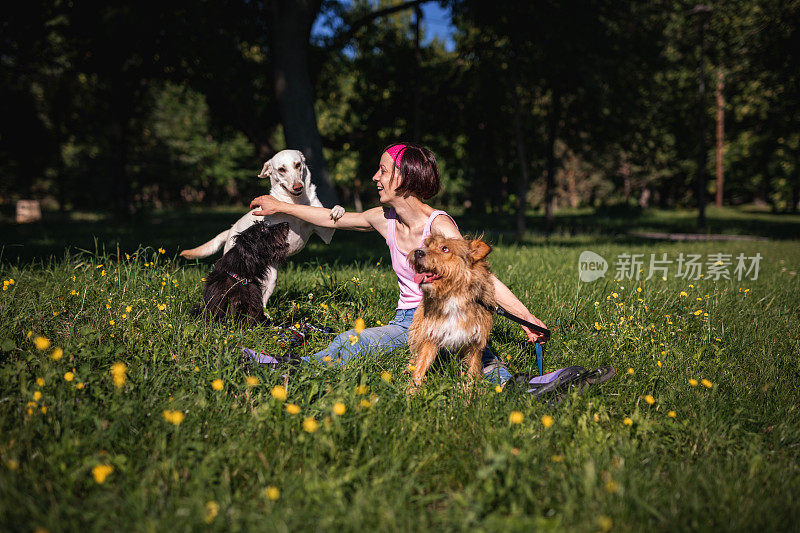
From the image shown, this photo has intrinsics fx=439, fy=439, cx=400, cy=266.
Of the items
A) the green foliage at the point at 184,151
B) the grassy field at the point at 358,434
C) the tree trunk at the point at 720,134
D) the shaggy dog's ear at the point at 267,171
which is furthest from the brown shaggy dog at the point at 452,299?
the green foliage at the point at 184,151

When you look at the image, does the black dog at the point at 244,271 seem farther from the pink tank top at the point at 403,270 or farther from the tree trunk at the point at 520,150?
the tree trunk at the point at 520,150

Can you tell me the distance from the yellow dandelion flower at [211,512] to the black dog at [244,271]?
1.94 metres

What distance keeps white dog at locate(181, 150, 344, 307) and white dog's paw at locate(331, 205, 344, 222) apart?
1.06 ft

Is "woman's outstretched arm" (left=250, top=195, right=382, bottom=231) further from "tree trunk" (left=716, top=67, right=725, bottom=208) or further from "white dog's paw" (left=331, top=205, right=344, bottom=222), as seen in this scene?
"tree trunk" (left=716, top=67, right=725, bottom=208)

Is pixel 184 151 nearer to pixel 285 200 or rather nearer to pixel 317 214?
pixel 285 200

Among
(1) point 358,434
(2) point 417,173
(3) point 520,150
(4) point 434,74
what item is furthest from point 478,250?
(4) point 434,74

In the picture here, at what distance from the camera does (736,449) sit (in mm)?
2570

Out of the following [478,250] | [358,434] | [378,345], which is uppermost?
[478,250]

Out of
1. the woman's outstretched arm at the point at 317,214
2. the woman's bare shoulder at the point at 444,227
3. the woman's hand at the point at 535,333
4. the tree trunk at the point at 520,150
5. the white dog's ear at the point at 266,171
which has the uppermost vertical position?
the tree trunk at the point at 520,150

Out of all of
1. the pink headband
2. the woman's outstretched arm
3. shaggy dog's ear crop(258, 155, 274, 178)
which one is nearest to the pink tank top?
the woman's outstretched arm

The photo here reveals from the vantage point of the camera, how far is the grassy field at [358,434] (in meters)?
1.89

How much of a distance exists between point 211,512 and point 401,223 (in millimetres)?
2153

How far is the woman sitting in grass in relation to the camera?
3033mm

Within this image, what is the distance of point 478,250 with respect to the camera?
2637 mm
